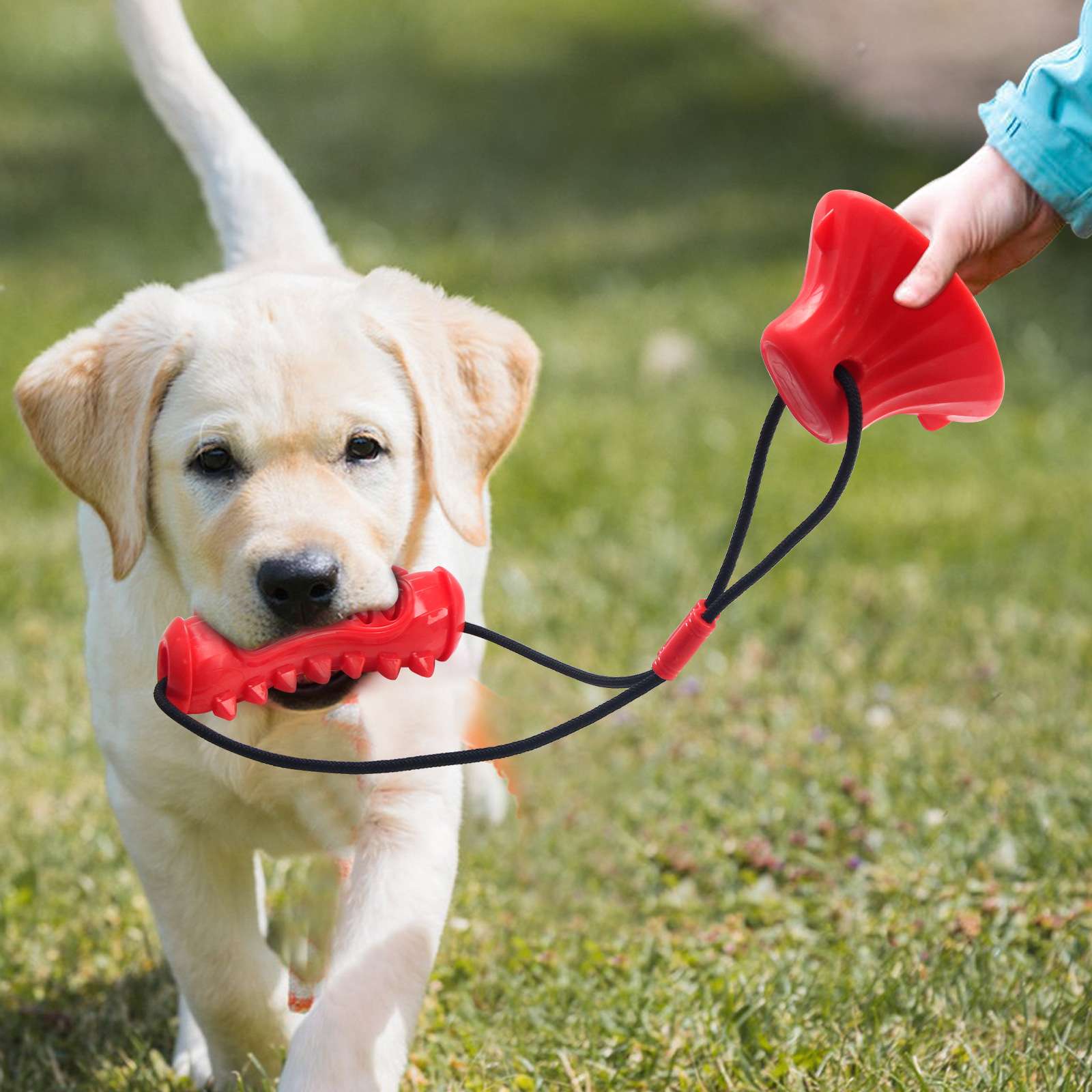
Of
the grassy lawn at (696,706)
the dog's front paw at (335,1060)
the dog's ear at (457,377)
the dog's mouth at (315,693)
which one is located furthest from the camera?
the grassy lawn at (696,706)

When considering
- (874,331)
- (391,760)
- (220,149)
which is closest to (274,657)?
(391,760)

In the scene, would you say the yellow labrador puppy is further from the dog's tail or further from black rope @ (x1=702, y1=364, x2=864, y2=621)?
the dog's tail

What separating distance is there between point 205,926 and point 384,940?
0.45 metres

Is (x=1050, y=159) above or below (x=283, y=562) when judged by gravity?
above

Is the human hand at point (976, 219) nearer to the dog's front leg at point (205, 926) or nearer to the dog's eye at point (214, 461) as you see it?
the dog's eye at point (214, 461)

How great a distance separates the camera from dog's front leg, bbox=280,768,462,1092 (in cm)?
222

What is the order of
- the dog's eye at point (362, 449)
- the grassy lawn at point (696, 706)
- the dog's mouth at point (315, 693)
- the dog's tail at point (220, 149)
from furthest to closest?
the dog's tail at point (220, 149) < the grassy lawn at point (696, 706) < the dog's eye at point (362, 449) < the dog's mouth at point (315, 693)

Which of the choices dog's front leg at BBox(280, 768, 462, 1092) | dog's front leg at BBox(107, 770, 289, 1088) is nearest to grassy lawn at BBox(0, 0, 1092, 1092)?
dog's front leg at BBox(107, 770, 289, 1088)

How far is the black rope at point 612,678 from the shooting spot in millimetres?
2232

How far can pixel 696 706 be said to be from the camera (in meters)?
4.13

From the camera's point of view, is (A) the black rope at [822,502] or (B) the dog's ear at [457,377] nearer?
(A) the black rope at [822,502]

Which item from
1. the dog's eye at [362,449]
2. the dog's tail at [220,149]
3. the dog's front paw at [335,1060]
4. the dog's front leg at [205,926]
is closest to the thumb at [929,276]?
the dog's eye at [362,449]

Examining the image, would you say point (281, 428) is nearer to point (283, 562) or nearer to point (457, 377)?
point (283, 562)

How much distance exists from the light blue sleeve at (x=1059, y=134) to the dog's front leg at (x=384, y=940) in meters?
1.27
